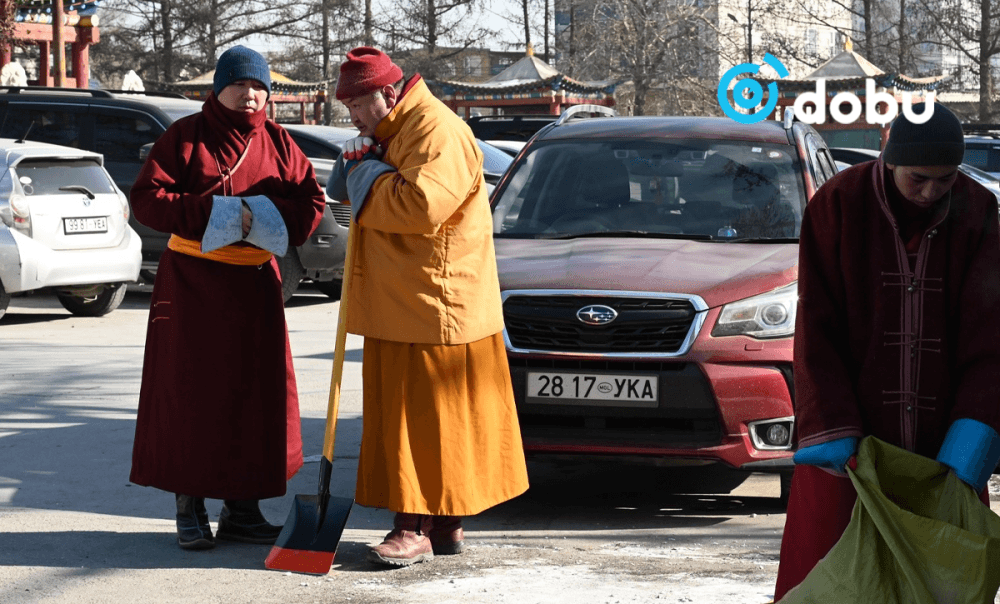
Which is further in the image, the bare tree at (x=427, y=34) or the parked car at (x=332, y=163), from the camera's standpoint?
the bare tree at (x=427, y=34)

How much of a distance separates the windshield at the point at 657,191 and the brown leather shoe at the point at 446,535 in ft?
5.62

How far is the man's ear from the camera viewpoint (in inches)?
183

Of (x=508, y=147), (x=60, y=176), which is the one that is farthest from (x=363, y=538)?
(x=508, y=147)

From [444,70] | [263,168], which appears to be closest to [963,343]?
[263,168]

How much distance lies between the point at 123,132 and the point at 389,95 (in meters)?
9.04

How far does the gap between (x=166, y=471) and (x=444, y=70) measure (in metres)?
44.4

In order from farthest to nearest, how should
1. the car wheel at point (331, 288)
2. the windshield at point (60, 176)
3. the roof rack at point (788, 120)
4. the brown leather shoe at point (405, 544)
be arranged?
the car wheel at point (331, 288) → the windshield at point (60, 176) → the roof rack at point (788, 120) → the brown leather shoe at point (405, 544)

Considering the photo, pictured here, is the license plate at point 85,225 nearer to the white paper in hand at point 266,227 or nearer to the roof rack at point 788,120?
the roof rack at point 788,120

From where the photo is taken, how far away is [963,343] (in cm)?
311

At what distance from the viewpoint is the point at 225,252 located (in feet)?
16.0

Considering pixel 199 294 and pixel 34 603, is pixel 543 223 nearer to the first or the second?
pixel 199 294

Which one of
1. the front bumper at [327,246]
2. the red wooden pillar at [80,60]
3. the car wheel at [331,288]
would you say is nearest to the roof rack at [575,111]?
the front bumper at [327,246]

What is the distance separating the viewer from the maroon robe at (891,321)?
310 cm

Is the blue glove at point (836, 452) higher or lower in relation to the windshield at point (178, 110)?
lower
